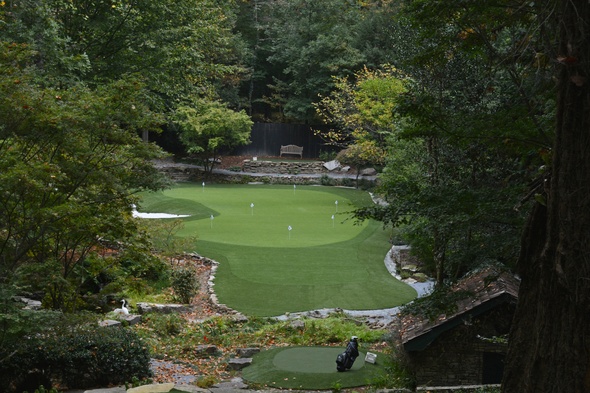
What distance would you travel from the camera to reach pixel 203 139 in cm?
4262

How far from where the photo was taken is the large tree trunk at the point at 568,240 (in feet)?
20.2

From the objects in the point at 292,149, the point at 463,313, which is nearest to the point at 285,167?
the point at 292,149

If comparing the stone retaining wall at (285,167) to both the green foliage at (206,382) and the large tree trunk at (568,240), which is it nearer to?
the green foliage at (206,382)

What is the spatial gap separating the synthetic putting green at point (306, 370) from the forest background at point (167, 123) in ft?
8.72

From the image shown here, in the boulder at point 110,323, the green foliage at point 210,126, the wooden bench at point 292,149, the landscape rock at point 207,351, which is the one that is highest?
the green foliage at point 210,126

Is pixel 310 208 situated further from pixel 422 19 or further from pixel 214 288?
pixel 422 19

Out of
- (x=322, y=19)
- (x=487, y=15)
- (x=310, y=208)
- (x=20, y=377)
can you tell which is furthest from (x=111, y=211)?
(x=322, y=19)

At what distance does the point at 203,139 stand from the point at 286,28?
1094cm

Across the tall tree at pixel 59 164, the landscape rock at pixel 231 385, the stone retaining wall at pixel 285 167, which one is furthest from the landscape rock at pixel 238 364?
the stone retaining wall at pixel 285 167

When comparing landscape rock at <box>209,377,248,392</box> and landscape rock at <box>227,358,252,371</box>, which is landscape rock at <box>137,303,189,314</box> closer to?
landscape rock at <box>227,358,252,371</box>

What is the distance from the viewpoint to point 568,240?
620cm

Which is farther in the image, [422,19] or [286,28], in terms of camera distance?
[286,28]

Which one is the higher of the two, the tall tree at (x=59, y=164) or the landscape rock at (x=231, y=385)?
the tall tree at (x=59, y=164)

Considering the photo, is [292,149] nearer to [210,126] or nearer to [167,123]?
[210,126]
